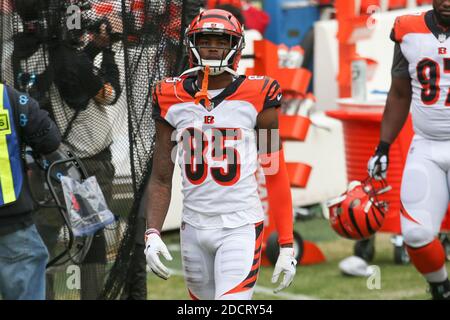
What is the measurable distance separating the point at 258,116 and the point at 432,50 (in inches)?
64.0

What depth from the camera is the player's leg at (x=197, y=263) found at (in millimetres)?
4832

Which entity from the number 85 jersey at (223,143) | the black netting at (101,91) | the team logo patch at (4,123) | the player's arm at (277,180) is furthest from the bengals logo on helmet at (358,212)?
the team logo patch at (4,123)

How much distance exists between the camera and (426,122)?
616 cm

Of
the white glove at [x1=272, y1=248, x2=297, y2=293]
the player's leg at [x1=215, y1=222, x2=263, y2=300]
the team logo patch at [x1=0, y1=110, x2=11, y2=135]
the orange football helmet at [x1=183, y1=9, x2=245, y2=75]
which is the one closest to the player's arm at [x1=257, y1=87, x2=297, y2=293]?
the white glove at [x1=272, y1=248, x2=297, y2=293]

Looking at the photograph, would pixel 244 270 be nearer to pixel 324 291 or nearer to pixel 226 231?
pixel 226 231

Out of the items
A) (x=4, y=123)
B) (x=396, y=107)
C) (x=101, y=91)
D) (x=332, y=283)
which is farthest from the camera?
(x=332, y=283)

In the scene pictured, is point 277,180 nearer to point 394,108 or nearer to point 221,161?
point 221,161

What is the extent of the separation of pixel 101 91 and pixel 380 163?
62.8 inches

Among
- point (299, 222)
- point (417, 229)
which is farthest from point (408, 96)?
point (299, 222)

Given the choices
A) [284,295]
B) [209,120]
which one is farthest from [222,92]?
[284,295]

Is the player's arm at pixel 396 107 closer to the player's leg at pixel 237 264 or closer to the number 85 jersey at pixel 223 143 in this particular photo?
the number 85 jersey at pixel 223 143

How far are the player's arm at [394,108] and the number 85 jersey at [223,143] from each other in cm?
160

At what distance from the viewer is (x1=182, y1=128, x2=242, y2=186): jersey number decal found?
480cm

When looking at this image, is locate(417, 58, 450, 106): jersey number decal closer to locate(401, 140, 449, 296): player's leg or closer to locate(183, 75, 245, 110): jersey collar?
locate(401, 140, 449, 296): player's leg
